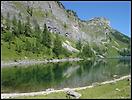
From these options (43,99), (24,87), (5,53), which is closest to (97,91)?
(43,99)

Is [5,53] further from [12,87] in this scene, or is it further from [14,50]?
[12,87]

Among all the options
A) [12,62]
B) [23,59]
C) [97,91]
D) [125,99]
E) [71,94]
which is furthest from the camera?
[23,59]

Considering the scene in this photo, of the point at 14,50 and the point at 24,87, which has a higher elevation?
the point at 14,50

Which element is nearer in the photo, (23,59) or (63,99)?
(63,99)

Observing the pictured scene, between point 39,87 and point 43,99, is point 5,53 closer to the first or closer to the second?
point 39,87

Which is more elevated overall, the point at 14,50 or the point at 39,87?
the point at 14,50

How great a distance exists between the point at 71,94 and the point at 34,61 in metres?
143

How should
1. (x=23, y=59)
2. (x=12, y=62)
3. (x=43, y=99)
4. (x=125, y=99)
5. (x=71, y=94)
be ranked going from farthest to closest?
(x=23, y=59), (x=12, y=62), (x=71, y=94), (x=43, y=99), (x=125, y=99)

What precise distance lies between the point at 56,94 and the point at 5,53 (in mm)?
136168

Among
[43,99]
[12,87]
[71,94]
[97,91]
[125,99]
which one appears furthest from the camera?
[12,87]

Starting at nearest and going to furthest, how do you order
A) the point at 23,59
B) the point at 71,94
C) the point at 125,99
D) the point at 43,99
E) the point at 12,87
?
the point at 125,99, the point at 43,99, the point at 71,94, the point at 12,87, the point at 23,59

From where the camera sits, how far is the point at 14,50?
199 meters

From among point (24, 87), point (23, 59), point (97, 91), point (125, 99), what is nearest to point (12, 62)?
point (23, 59)

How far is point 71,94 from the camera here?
5509 cm
